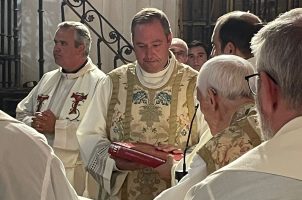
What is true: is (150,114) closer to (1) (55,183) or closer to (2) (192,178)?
(2) (192,178)

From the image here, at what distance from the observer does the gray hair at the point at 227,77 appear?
8.80 ft

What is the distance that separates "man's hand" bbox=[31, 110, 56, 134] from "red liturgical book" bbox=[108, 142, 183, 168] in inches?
53.7

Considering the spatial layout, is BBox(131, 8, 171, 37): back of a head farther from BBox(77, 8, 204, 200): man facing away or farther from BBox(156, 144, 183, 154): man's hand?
BBox(156, 144, 183, 154): man's hand

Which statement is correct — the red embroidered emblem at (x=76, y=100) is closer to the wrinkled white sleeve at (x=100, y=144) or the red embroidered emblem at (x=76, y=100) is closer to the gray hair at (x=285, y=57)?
the wrinkled white sleeve at (x=100, y=144)

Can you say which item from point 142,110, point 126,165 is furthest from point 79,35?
point 126,165

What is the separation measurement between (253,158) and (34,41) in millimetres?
6944

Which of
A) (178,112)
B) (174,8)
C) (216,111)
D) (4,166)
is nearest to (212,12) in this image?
(174,8)

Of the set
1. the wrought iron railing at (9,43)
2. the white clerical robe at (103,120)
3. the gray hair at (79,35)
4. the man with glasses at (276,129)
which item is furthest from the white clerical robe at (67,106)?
the man with glasses at (276,129)

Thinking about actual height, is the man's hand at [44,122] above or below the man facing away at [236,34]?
below

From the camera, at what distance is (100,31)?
852cm

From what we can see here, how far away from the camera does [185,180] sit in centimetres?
269

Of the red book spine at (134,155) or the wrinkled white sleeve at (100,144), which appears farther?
the wrinkled white sleeve at (100,144)

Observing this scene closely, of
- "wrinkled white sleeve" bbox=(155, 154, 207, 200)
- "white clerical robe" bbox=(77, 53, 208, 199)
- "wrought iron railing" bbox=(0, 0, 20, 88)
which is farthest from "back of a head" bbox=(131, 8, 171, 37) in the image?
"wrought iron railing" bbox=(0, 0, 20, 88)

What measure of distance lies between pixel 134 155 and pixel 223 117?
0.86 metres
